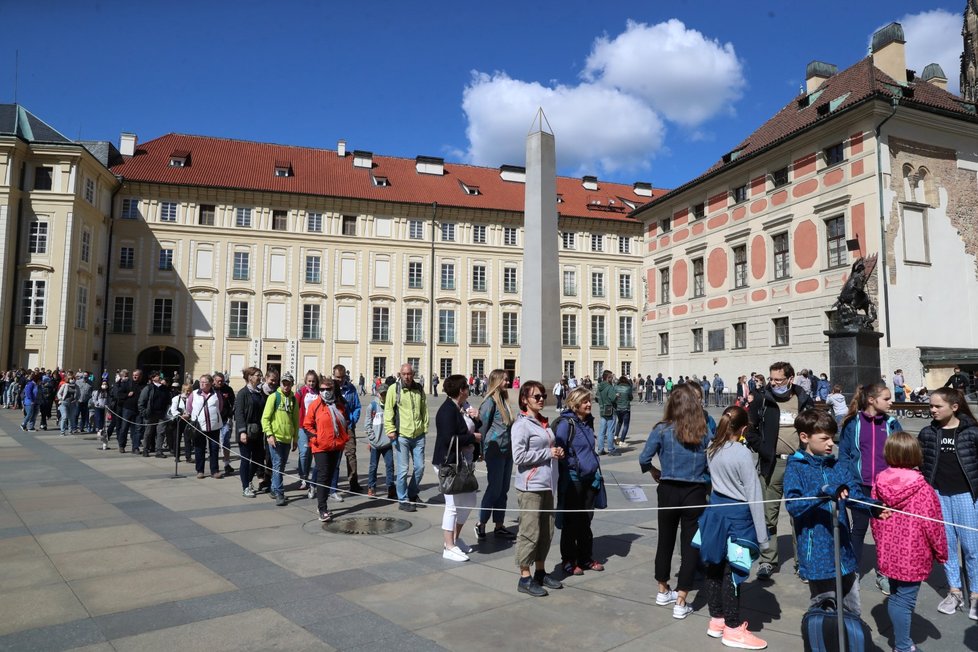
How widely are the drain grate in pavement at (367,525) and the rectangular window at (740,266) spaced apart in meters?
26.5

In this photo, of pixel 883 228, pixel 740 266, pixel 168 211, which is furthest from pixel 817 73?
pixel 168 211

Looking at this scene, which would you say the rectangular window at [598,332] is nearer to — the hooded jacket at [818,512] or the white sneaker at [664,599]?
the white sneaker at [664,599]

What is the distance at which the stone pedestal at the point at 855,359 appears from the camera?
645 inches

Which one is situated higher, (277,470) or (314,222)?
(314,222)

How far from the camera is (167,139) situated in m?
50.3

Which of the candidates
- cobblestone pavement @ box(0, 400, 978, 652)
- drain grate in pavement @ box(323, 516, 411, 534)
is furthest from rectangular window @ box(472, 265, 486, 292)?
drain grate in pavement @ box(323, 516, 411, 534)

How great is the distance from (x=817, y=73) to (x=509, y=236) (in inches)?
967

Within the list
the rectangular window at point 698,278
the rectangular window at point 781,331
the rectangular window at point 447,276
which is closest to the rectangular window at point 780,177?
the rectangular window at point 698,278

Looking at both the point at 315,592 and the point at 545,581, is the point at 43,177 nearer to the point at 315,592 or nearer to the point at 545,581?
the point at 315,592

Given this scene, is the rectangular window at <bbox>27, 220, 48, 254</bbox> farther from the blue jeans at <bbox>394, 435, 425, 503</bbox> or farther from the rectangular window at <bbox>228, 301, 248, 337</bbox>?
the blue jeans at <bbox>394, 435, 425, 503</bbox>

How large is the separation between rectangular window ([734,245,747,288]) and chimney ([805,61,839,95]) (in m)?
9.28

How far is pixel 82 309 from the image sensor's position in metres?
40.8

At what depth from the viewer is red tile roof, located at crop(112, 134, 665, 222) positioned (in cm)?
4753

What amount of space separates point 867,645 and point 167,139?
55.6 meters
